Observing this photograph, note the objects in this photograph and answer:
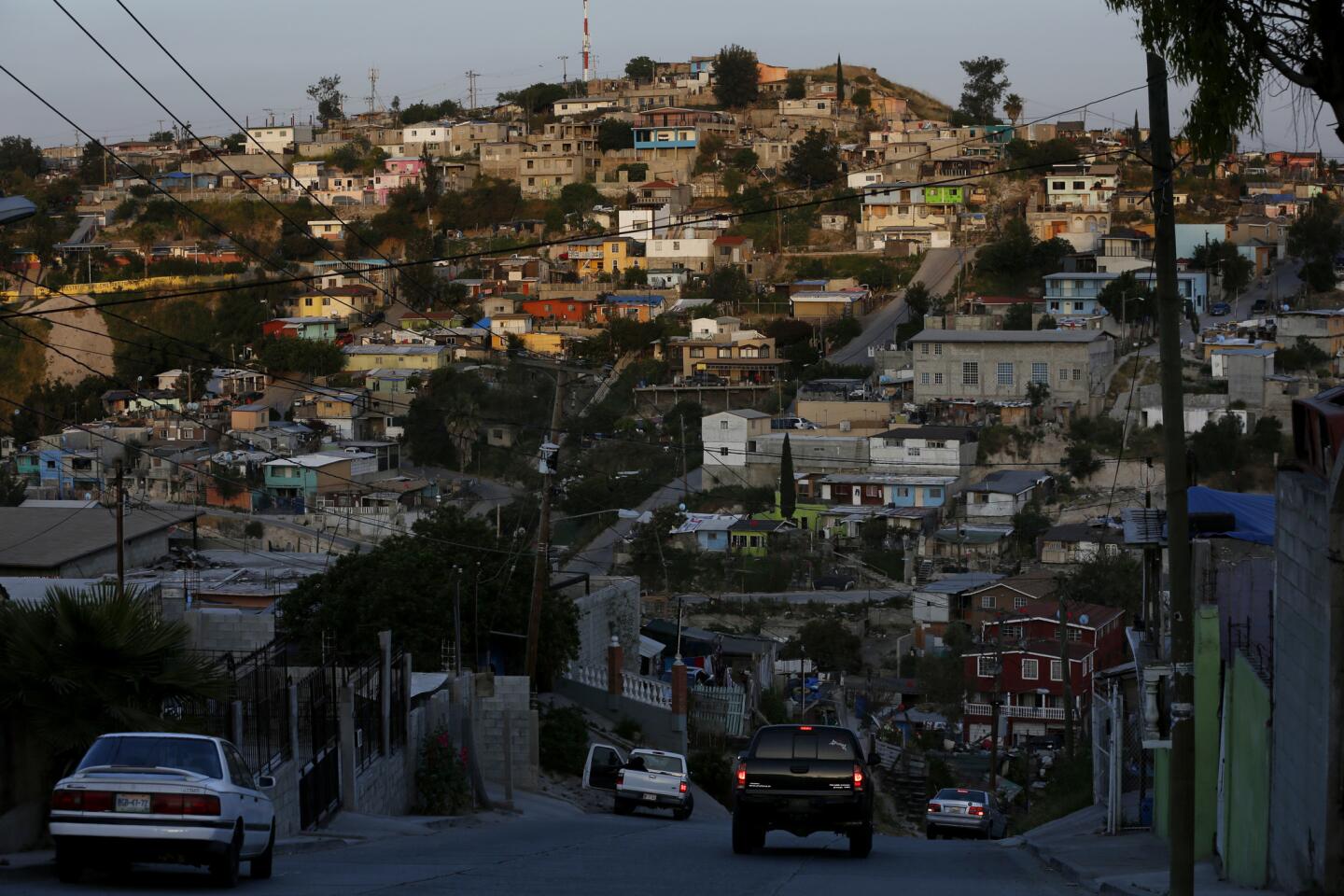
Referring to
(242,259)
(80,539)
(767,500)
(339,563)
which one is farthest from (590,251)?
(339,563)

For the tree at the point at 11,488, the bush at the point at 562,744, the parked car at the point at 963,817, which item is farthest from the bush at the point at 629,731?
the tree at the point at 11,488

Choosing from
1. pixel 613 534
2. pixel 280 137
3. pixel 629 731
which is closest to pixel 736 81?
pixel 280 137

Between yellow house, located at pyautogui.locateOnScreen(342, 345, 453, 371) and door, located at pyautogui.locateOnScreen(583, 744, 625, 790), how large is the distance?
204 feet

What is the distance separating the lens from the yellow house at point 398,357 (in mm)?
86125

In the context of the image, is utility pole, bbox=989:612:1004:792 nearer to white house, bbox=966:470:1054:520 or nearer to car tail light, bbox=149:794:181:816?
white house, bbox=966:470:1054:520

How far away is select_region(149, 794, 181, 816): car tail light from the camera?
946 centimetres

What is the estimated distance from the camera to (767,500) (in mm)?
64875

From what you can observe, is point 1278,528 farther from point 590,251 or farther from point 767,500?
point 590,251

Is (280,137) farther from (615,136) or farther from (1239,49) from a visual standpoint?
(1239,49)

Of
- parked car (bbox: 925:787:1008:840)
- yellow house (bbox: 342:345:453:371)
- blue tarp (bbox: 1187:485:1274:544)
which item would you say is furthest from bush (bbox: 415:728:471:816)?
yellow house (bbox: 342:345:453:371)

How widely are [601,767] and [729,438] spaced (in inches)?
1747

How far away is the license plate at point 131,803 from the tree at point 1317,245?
8000 cm

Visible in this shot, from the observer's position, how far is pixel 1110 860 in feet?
44.9

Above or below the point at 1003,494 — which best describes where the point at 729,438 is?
above
